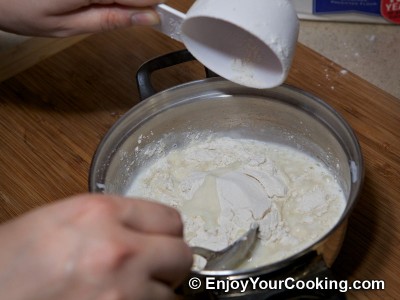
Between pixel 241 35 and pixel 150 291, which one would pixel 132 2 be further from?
pixel 150 291

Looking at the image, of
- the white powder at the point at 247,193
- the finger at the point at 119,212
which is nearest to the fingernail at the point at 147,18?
the white powder at the point at 247,193

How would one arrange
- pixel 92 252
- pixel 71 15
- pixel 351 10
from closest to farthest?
pixel 92 252 < pixel 71 15 < pixel 351 10

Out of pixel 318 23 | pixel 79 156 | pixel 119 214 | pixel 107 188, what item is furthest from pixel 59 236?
pixel 318 23

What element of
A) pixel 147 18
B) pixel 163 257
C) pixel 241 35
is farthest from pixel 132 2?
pixel 163 257

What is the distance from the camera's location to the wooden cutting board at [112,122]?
79 centimetres

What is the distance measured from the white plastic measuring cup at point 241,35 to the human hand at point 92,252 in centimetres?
27

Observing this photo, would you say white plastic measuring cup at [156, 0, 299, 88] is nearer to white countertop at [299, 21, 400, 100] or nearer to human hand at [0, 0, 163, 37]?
human hand at [0, 0, 163, 37]

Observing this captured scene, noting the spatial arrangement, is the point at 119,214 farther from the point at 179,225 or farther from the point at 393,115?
the point at 393,115

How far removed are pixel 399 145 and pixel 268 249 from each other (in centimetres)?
29

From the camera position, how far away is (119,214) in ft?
1.62

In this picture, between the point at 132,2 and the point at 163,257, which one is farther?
the point at 132,2

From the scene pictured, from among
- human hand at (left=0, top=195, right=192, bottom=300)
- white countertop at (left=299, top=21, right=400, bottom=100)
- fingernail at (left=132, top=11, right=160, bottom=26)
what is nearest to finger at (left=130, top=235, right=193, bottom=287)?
human hand at (left=0, top=195, right=192, bottom=300)

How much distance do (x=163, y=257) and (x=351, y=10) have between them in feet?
2.49

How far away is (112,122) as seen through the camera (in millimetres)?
975
